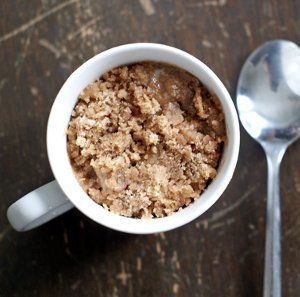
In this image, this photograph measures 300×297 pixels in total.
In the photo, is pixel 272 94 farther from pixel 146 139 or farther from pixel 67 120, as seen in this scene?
pixel 67 120

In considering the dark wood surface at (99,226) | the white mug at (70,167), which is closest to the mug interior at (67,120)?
the white mug at (70,167)

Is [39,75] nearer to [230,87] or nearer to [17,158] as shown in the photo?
[17,158]

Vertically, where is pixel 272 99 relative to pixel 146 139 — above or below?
below

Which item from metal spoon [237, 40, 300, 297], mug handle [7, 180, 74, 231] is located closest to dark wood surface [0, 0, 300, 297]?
metal spoon [237, 40, 300, 297]

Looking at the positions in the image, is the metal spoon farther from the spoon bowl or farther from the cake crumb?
the cake crumb

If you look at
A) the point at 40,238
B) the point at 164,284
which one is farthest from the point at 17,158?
the point at 164,284

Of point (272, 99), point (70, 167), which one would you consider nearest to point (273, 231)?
point (272, 99)
